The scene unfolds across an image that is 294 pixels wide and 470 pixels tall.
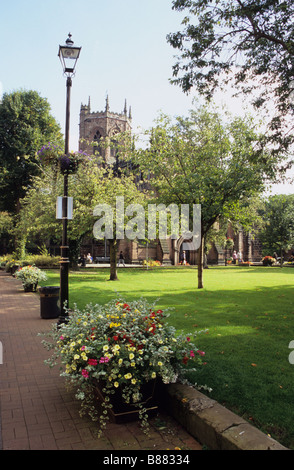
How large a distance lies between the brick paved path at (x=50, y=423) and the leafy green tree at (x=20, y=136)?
29.9 meters

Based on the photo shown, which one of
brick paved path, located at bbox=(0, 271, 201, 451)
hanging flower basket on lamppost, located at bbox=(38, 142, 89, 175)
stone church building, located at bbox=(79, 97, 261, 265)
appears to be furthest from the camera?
stone church building, located at bbox=(79, 97, 261, 265)

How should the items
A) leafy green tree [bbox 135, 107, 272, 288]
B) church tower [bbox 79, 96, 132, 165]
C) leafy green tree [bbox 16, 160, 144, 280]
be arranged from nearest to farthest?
leafy green tree [bbox 135, 107, 272, 288] → leafy green tree [bbox 16, 160, 144, 280] → church tower [bbox 79, 96, 132, 165]

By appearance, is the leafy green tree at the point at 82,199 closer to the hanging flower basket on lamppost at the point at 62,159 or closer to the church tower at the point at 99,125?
the hanging flower basket on lamppost at the point at 62,159

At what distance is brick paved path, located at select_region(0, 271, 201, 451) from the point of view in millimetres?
3551

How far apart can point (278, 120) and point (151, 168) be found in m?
6.82

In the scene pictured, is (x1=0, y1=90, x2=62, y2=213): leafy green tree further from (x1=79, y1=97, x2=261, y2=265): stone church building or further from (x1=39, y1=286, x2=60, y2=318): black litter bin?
(x1=39, y1=286, x2=60, y2=318): black litter bin

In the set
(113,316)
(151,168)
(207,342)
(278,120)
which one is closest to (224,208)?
(151,168)

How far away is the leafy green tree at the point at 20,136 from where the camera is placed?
34.3m

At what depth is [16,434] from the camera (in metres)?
3.76

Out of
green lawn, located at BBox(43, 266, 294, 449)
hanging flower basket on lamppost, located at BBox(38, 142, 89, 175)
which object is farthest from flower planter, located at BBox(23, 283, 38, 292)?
hanging flower basket on lamppost, located at BBox(38, 142, 89, 175)

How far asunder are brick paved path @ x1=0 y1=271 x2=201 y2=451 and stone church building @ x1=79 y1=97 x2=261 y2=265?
896 inches

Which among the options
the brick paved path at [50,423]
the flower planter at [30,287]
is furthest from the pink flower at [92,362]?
the flower planter at [30,287]
